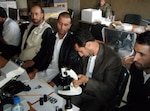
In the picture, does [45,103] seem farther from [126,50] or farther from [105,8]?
[105,8]

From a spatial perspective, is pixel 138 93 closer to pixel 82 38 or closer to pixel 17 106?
pixel 82 38

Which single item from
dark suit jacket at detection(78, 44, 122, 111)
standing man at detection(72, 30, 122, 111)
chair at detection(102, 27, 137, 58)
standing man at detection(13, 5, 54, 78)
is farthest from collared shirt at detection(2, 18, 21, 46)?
dark suit jacket at detection(78, 44, 122, 111)

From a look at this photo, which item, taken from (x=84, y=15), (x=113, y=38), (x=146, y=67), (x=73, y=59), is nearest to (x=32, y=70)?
(x=73, y=59)

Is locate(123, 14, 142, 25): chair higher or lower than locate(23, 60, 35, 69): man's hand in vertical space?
higher

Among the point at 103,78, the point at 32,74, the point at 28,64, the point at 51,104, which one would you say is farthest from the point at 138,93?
the point at 28,64

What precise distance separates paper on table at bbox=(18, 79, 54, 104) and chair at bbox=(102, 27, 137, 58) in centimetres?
125

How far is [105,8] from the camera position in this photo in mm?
5477

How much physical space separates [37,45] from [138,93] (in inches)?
56.3

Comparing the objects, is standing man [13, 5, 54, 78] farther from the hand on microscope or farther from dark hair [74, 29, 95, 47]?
the hand on microscope

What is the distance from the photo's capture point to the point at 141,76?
1.35 metres

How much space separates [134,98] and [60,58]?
3.03 feet

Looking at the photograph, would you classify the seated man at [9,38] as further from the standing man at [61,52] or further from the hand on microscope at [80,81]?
the hand on microscope at [80,81]

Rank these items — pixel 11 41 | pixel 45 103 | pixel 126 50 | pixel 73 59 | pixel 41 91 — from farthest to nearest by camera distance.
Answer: pixel 11 41, pixel 126 50, pixel 73 59, pixel 41 91, pixel 45 103

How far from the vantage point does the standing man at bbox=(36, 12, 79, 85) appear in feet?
6.44
